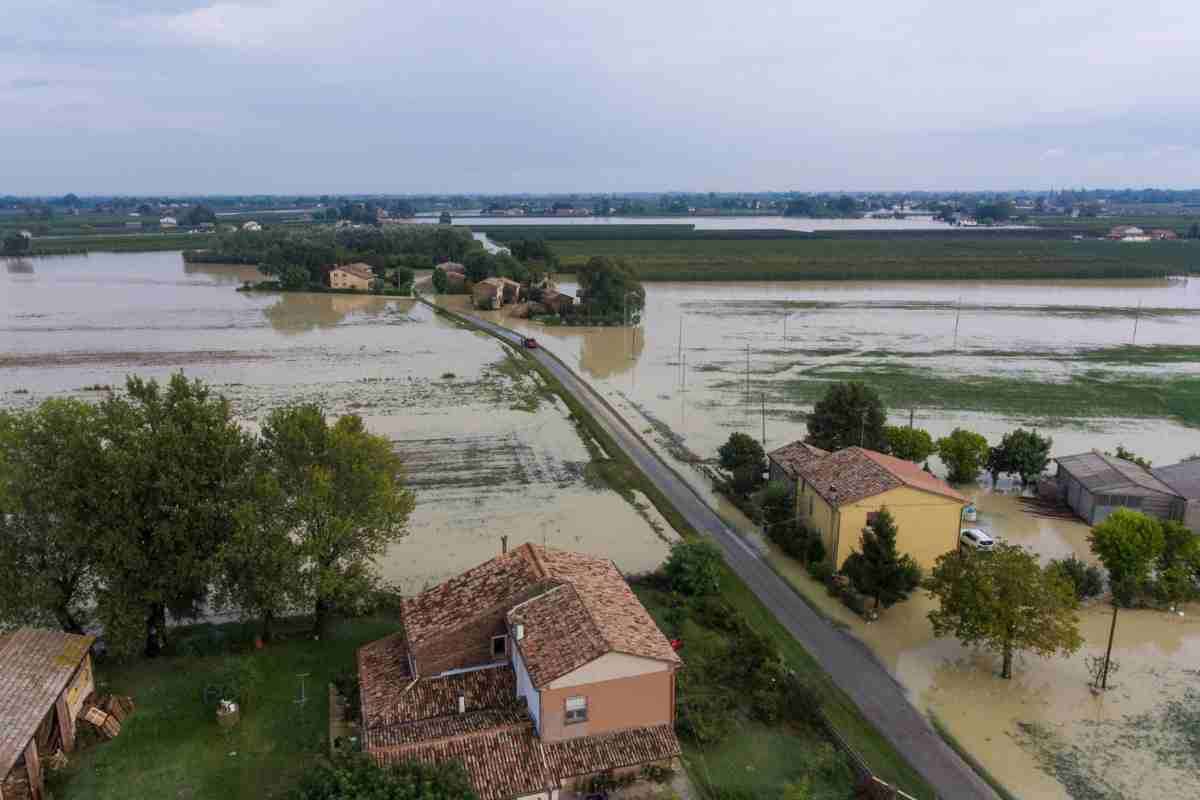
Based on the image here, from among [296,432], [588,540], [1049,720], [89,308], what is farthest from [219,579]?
[89,308]

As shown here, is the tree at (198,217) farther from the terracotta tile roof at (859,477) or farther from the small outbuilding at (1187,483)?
the small outbuilding at (1187,483)

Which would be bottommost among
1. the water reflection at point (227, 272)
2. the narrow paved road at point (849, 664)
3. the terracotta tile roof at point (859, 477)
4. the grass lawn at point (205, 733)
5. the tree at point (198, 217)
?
the narrow paved road at point (849, 664)

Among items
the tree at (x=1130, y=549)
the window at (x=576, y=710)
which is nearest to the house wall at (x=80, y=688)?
the window at (x=576, y=710)

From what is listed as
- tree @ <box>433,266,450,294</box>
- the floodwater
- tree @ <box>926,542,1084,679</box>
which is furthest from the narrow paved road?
tree @ <box>433,266,450,294</box>

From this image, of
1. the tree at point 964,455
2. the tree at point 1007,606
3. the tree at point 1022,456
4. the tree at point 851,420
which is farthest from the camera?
the tree at point 964,455

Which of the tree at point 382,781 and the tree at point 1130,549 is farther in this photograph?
the tree at point 1130,549

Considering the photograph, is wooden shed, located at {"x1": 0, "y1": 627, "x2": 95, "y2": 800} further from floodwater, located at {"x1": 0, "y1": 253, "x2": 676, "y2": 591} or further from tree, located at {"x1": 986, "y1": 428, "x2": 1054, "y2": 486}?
tree, located at {"x1": 986, "y1": 428, "x2": 1054, "y2": 486}

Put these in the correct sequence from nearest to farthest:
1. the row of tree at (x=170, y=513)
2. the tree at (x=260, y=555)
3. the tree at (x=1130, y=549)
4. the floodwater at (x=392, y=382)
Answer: the row of tree at (x=170, y=513), the tree at (x=260, y=555), the tree at (x=1130, y=549), the floodwater at (x=392, y=382)
